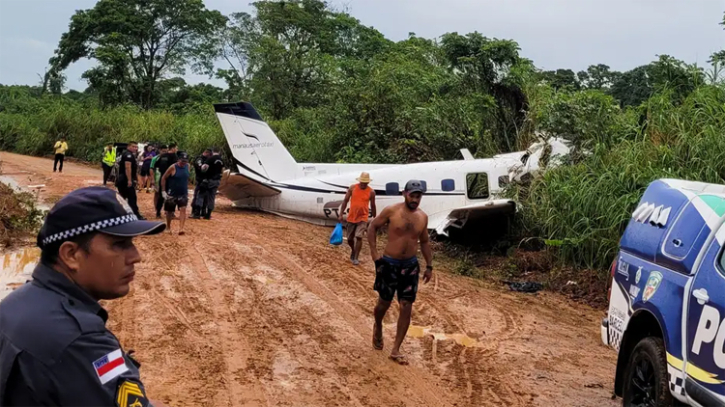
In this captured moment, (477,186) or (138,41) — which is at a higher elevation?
(138,41)

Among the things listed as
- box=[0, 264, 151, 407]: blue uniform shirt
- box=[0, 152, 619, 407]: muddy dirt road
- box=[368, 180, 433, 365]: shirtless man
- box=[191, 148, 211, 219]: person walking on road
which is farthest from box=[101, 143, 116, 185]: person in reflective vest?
box=[0, 264, 151, 407]: blue uniform shirt

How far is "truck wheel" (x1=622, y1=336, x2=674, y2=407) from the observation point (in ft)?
15.0

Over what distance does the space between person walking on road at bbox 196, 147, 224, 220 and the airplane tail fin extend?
1.92 m

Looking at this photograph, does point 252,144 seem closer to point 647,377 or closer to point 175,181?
point 175,181

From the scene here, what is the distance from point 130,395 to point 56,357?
0.24m

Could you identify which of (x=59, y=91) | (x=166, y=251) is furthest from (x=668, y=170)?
(x=59, y=91)

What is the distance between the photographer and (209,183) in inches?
639

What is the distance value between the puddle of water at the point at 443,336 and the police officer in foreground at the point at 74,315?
642 cm

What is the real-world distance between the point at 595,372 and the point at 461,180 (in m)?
8.55

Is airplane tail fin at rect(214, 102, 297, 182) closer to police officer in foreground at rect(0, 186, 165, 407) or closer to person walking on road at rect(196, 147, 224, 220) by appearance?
→ person walking on road at rect(196, 147, 224, 220)

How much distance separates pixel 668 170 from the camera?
11414mm

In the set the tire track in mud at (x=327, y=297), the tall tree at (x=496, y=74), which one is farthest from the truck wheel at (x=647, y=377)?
the tall tree at (x=496, y=74)

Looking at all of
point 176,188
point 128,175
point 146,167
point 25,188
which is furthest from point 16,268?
point 25,188

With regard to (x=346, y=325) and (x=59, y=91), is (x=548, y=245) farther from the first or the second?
(x=59, y=91)
